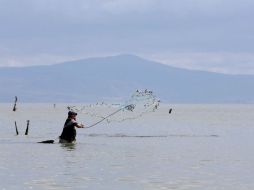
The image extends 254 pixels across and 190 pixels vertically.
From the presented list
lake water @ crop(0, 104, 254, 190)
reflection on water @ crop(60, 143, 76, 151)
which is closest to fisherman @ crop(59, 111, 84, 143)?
reflection on water @ crop(60, 143, 76, 151)

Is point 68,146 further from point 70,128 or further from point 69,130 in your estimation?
point 70,128

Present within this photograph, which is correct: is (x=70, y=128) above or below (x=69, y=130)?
above

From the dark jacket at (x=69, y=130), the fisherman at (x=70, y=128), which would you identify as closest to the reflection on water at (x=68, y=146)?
the fisherman at (x=70, y=128)

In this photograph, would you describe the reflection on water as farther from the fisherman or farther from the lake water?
the fisherman

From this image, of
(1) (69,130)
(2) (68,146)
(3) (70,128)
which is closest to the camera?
(3) (70,128)

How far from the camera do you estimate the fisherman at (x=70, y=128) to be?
51406 mm

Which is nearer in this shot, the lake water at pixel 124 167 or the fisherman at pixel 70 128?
the lake water at pixel 124 167

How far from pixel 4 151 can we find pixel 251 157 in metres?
15.5

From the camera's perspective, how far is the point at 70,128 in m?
52.5

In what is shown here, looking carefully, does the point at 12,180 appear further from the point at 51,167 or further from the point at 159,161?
the point at 159,161

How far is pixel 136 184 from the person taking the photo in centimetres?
3253

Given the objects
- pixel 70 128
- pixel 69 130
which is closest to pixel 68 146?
pixel 69 130

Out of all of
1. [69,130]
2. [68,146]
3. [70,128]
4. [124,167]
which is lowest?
[124,167]

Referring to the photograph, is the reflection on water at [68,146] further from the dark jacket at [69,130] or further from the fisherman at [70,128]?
the dark jacket at [69,130]
